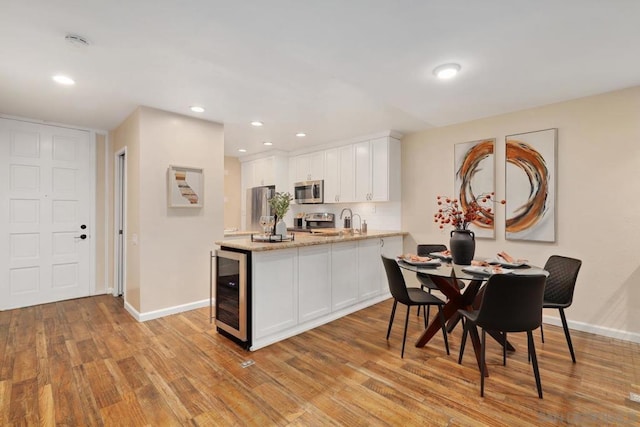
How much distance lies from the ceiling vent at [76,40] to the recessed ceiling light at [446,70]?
2685 millimetres

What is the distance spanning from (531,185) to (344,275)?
7.94 ft

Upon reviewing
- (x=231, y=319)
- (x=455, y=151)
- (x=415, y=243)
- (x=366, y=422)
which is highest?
(x=455, y=151)

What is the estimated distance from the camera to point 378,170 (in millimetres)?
4684

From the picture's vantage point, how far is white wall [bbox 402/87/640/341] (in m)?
3.00

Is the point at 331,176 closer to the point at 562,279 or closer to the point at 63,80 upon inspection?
the point at 562,279

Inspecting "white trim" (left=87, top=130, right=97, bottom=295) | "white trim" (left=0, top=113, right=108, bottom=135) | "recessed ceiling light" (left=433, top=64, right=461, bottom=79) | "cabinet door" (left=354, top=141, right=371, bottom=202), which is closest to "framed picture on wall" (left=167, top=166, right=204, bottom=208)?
"white trim" (left=87, top=130, right=97, bottom=295)

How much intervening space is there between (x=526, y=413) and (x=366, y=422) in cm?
102

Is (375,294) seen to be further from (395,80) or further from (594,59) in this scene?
(594,59)

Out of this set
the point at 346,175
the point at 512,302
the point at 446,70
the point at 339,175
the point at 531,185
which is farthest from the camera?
the point at 339,175

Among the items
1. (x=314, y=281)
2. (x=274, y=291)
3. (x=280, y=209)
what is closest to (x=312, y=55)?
(x=280, y=209)

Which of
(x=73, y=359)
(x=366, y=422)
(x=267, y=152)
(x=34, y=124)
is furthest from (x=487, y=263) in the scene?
(x=34, y=124)

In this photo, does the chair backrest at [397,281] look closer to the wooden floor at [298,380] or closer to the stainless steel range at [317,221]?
the wooden floor at [298,380]

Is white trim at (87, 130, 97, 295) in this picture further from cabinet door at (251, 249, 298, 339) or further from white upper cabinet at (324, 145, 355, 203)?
white upper cabinet at (324, 145, 355, 203)

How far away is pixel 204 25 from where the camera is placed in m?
1.98
